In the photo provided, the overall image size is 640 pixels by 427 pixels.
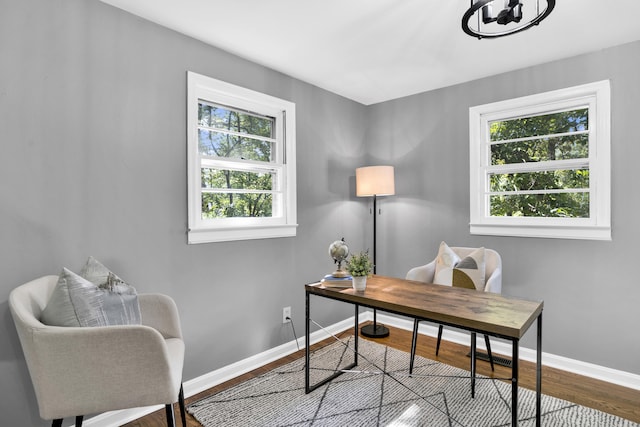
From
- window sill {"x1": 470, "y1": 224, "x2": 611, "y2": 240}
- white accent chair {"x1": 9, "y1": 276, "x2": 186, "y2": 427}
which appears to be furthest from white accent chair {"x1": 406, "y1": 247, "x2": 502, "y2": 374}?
white accent chair {"x1": 9, "y1": 276, "x2": 186, "y2": 427}

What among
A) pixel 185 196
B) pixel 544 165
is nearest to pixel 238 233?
pixel 185 196

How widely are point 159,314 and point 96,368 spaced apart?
1.68ft

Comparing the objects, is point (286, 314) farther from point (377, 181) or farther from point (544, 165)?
point (544, 165)

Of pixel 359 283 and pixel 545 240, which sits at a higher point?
pixel 545 240

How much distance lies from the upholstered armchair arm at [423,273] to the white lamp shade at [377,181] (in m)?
0.83

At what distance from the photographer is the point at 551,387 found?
236cm

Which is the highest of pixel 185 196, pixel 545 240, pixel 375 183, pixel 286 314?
pixel 375 183

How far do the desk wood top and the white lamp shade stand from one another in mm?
1205

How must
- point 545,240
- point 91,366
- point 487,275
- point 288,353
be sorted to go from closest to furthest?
point 91,366
point 487,275
point 545,240
point 288,353

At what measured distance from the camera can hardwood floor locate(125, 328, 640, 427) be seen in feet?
6.75

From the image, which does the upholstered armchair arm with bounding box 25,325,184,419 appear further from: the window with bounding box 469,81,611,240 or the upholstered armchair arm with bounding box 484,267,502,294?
the window with bounding box 469,81,611,240

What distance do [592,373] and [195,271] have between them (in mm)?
2997

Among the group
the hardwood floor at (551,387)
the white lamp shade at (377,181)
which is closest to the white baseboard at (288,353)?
the hardwood floor at (551,387)

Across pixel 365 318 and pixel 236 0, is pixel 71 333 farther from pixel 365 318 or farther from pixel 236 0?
pixel 365 318
